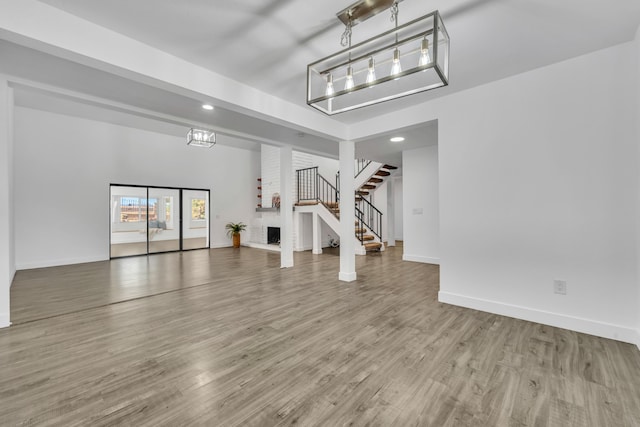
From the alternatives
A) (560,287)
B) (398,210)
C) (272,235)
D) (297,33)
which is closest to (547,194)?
(560,287)

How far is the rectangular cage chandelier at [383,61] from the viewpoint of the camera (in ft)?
6.03

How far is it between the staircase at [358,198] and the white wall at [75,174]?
368 centimetres

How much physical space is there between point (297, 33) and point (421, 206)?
5215mm

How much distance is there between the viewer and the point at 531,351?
2420 mm

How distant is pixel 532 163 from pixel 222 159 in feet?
29.3

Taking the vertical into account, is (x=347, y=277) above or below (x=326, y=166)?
below

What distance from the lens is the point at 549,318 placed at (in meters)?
2.93

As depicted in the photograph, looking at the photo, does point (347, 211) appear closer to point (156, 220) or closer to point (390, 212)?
point (390, 212)

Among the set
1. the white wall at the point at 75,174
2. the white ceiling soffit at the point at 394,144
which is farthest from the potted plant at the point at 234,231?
the white ceiling soffit at the point at 394,144

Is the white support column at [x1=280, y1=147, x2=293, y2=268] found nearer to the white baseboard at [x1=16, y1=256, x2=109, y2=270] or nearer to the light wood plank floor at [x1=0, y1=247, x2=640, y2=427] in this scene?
the light wood plank floor at [x1=0, y1=247, x2=640, y2=427]

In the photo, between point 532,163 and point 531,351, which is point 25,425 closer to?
point 531,351

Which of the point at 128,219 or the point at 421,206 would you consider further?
the point at 128,219

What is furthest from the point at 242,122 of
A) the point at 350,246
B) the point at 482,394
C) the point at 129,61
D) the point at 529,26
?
the point at 482,394

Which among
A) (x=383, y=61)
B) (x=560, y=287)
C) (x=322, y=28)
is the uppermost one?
(x=322, y=28)
